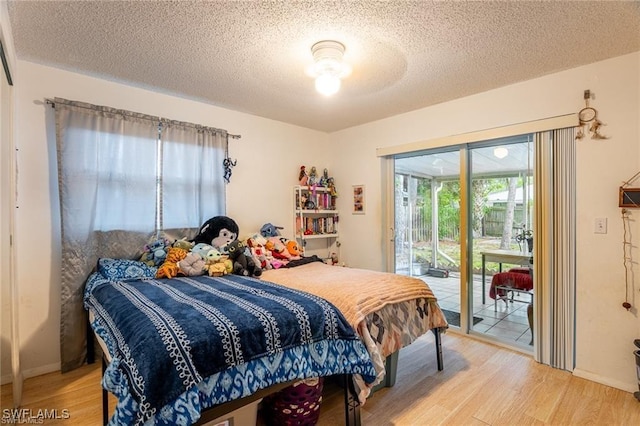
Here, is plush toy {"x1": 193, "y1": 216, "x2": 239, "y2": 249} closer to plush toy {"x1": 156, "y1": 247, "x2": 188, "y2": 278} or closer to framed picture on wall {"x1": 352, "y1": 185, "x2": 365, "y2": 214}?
plush toy {"x1": 156, "y1": 247, "x2": 188, "y2": 278}

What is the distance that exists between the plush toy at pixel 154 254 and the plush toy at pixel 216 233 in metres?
0.31

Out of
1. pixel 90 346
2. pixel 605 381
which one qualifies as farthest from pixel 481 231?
pixel 90 346

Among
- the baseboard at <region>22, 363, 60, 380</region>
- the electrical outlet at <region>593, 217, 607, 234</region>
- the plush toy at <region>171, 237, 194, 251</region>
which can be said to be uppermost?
the electrical outlet at <region>593, 217, 607, 234</region>

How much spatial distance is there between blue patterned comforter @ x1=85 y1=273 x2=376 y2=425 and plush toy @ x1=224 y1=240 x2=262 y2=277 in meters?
0.64

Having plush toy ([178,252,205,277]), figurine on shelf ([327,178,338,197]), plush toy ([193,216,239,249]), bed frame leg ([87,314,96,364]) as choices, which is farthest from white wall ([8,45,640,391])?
figurine on shelf ([327,178,338,197])

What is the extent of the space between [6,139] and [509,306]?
13.7 ft

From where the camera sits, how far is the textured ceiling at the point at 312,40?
178 cm

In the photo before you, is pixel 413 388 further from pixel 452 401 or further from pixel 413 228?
pixel 413 228

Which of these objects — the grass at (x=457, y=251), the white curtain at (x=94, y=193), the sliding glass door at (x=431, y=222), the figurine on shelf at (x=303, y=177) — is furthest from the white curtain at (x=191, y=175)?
the grass at (x=457, y=251)

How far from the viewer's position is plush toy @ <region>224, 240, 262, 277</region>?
2730mm

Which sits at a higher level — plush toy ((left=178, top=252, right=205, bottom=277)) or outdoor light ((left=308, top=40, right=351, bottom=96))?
outdoor light ((left=308, top=40, right=351, bottom=96))

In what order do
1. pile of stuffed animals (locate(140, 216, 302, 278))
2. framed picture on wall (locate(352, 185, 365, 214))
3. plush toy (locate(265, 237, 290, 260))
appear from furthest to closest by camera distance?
1. framed picture on wall (locate(352, 185, 365, 214))
2. plush toy (locate(265, 237, 290, 260))
3. pile of stuffed animals (locate(140, 216, 302, 278))

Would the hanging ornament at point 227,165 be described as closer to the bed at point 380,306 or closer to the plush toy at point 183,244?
the plush toy at point 183,244

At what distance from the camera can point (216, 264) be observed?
2.68 meters
